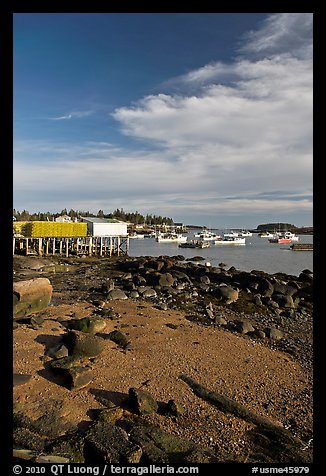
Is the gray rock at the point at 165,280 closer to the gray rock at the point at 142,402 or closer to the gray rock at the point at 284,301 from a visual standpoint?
the gray rock at the point at 284,301

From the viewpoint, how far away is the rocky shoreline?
6027 millimetres

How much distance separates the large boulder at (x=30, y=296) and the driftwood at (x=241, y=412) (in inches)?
308

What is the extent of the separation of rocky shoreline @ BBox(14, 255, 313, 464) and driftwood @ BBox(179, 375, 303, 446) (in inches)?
1.3

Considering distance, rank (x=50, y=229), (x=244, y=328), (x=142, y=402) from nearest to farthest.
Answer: (x=142, y=402) → (x=244, y=328) → (x=50, y=229)

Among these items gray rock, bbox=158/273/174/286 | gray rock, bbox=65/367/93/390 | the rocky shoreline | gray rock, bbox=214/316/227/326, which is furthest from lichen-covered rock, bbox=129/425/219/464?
gray rock, bbox=158/273/174/286

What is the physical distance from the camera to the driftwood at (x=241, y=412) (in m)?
6.83

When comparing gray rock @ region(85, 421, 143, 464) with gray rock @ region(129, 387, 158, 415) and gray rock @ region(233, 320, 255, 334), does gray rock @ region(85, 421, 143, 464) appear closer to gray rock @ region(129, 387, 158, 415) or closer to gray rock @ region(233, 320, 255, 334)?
gray rock @ region(129, 387, 158, 415)

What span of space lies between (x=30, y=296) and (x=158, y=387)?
7.50 m

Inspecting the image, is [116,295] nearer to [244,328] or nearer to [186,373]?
[244,328]

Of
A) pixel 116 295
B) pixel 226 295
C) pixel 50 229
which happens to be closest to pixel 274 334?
pixel 226 295

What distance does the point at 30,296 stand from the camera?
13289 millimetres

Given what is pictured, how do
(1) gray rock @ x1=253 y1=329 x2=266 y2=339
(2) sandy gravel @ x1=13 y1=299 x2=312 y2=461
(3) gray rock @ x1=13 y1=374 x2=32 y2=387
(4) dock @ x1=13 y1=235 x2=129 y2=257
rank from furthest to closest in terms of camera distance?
(4) dock @ x1=13 y1=235 x2=129 y2=257 → (1) gray rock @ x1=253 y1=329 x2=266 y2=339 → (3) gray rock @ x1=13 y1=374 x2=32 y2=387 → (2) sandy gravel @ x1=13 y1=299 x2=312 y2=461
